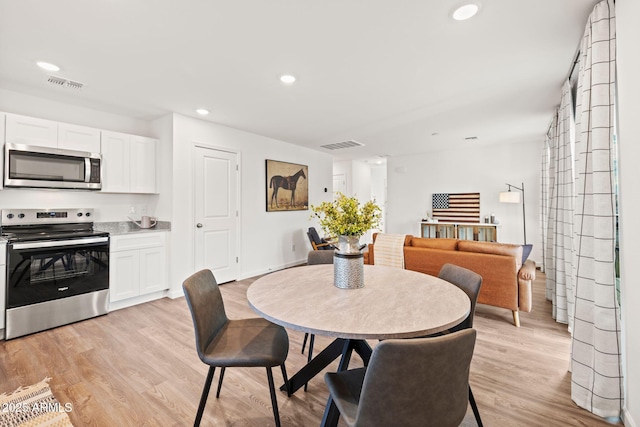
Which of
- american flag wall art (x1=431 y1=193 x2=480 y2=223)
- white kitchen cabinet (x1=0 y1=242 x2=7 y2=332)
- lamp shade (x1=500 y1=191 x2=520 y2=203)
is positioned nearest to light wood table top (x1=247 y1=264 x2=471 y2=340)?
white kitchen cabinet (x1=0 y1=242 x2=7 y2=332)

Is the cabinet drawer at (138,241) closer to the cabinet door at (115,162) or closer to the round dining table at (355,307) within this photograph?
the cabinet door at (115,162)

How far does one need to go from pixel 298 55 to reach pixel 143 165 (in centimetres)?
272

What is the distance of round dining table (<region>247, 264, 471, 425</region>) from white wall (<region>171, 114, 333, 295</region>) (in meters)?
2.53

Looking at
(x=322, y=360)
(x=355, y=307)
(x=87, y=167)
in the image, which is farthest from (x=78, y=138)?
(x=355, y=307)

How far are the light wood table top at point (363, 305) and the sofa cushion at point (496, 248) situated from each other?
157 cm

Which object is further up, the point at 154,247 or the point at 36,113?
the point at 36,113

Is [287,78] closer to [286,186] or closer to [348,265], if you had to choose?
[348,265]

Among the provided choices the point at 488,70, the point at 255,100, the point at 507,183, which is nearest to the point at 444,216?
the point at 507,183

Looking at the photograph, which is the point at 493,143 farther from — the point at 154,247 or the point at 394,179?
the point at 154,247

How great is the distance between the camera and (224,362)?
1469 mm

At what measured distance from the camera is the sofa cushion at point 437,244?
A: 3337 millimetres

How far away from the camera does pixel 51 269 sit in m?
2.94

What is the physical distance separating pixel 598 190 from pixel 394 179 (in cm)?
586

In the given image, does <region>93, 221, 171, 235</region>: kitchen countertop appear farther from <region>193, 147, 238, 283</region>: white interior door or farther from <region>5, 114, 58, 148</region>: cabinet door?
<region>5, 114, 58, 148</region>: cabinet door
